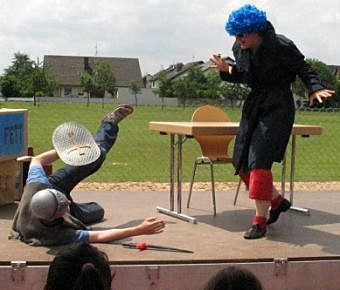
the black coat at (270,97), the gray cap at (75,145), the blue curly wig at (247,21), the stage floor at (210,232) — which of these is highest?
the blue curly wig at (247,21)

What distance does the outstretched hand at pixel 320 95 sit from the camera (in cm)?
481

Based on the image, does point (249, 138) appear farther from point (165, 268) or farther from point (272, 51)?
point (165, 268)

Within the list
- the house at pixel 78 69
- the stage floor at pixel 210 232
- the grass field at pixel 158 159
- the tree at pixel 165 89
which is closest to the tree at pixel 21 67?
the house at pixel 78 69

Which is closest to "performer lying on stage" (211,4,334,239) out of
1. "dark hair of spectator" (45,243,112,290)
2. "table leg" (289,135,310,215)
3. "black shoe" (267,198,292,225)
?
"black shoe" (267,198,292,225)

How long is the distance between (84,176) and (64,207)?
3.29 ft

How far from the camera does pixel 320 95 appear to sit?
484 centimetres

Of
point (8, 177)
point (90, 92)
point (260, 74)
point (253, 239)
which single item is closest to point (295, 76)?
point (260, 74)

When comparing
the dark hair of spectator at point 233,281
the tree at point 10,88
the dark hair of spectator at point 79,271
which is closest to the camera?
the dark hair of spectator at point 233,281

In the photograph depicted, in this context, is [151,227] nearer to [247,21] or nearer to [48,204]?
[48,204]

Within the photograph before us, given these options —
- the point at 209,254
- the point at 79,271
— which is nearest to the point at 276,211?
the point at 209,254

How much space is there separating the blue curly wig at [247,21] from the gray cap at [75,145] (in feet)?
4.45

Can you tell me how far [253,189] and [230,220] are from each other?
31.4 inches

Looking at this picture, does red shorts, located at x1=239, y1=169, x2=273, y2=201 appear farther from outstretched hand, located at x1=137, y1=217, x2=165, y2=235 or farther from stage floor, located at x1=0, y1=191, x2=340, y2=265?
outstretched hand, located at x1=137, y1=217, x2=165, y2=235

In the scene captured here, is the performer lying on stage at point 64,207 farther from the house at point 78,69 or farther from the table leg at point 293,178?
the house at point 78,69
